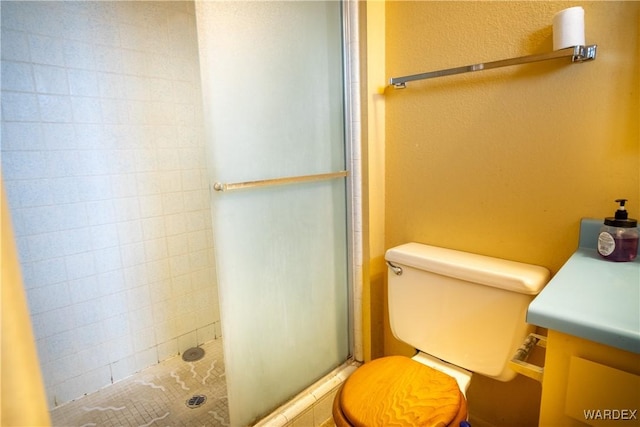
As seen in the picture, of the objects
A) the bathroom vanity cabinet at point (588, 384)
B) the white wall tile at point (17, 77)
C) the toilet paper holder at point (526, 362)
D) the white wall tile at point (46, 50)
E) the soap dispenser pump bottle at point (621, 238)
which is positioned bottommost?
the toilet paper holder at point (526, 362)

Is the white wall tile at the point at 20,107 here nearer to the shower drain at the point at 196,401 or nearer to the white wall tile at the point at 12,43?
the white wall tile at the point at 12,43

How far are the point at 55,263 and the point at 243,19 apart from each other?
1341mm

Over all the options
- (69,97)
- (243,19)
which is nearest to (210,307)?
(69,97)

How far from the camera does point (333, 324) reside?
157 cm

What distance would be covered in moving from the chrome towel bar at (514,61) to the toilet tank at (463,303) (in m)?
0.61

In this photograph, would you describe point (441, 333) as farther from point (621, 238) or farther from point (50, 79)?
point (50, 79)

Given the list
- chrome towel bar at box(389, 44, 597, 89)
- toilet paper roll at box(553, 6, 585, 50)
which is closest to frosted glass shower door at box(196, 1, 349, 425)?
chrome towel bar at box(389, 44, 597, 89)

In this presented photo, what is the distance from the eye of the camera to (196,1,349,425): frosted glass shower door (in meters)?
1.08

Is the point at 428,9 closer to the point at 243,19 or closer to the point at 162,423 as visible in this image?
the point at 243,19

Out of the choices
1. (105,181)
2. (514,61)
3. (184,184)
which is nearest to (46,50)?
(105,181)

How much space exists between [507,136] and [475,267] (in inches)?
17.2

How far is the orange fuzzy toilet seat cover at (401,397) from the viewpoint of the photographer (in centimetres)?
93

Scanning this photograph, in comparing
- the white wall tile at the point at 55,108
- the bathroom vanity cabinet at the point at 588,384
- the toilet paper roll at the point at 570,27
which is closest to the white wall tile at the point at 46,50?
the white wall tile at the point at 55,108

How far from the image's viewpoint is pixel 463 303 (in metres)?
1.16
